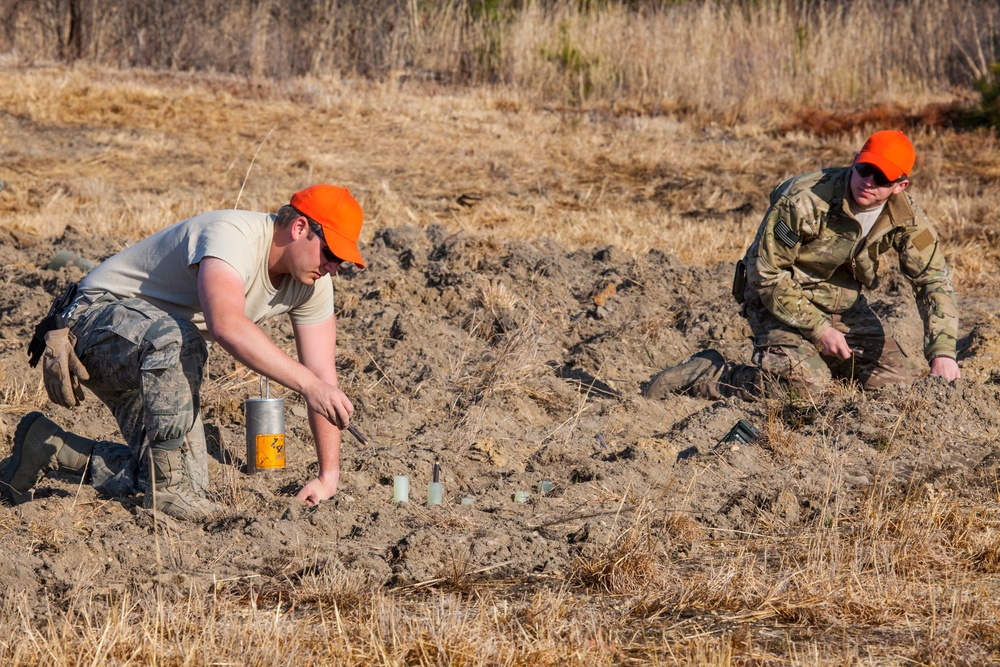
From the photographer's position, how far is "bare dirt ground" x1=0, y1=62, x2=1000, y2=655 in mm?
3859

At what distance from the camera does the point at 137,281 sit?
4.30m

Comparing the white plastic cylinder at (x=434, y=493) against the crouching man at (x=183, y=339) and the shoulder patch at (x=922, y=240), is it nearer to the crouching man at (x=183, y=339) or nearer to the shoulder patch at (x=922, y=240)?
the crouching man at (x=183, y=339)

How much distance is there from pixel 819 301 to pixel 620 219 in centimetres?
417

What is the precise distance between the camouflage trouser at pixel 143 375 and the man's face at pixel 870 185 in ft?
10.7

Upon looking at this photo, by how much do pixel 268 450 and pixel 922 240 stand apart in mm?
3468

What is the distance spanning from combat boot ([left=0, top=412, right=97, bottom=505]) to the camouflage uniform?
326 cm

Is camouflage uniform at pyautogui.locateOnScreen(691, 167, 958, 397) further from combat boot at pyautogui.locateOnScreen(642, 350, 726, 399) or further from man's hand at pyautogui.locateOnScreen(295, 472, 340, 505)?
man's hand at pyautogui.locateOnScreen(295, 472, 340, 505)

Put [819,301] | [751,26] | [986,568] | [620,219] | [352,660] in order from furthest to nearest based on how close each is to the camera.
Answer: [751,26] → [620,219] → [819,301] → [986,568] → [352,660]

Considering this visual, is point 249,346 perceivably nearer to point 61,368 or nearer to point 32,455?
point 61,368

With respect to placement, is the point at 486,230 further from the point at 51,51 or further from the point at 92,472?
the point at 51,51

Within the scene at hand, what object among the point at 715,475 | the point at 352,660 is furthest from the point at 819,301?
the point at 352,660

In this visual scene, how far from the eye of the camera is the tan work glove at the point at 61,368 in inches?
162

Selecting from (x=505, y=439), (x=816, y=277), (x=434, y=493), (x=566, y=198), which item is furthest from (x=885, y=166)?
(x=566, y=198)

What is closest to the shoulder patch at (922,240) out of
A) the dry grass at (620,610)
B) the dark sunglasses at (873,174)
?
the dark sunglasses at (873,174)
